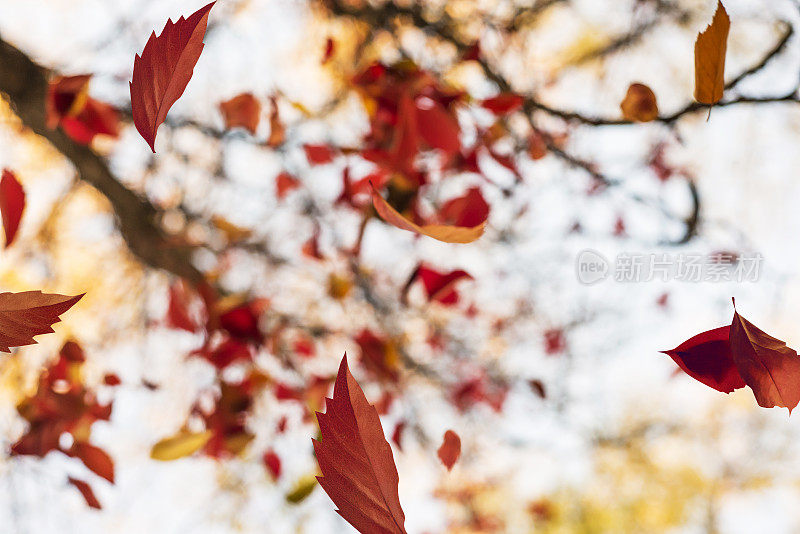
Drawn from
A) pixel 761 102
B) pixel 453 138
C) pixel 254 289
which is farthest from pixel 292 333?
pixel 761 102

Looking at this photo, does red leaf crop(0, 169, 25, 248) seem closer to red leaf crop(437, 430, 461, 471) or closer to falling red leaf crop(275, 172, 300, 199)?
red leaf crop(437, 430, 461, 471)

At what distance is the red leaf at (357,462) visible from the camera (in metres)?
0.21

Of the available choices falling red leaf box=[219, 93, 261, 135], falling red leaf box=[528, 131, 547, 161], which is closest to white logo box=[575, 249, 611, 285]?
falling red leaf box=[528, 131, 547, 161]

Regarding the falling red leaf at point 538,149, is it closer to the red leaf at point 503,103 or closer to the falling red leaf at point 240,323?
the red leaf at point 503,103

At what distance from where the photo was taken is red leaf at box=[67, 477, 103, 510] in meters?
0.50

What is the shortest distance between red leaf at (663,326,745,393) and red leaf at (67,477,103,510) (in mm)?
547

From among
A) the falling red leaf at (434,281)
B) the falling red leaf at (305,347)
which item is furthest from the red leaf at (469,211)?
the falling red leaf at (305,347)

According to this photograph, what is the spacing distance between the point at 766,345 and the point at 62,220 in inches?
53.9

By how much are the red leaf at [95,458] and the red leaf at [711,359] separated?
0.54 metres

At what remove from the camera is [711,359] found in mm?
275

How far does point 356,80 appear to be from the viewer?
1.88ft

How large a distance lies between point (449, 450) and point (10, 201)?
0.42 meters

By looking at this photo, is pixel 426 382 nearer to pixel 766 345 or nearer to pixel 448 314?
pixel 448 314

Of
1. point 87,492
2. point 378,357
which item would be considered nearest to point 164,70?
point 87,492
